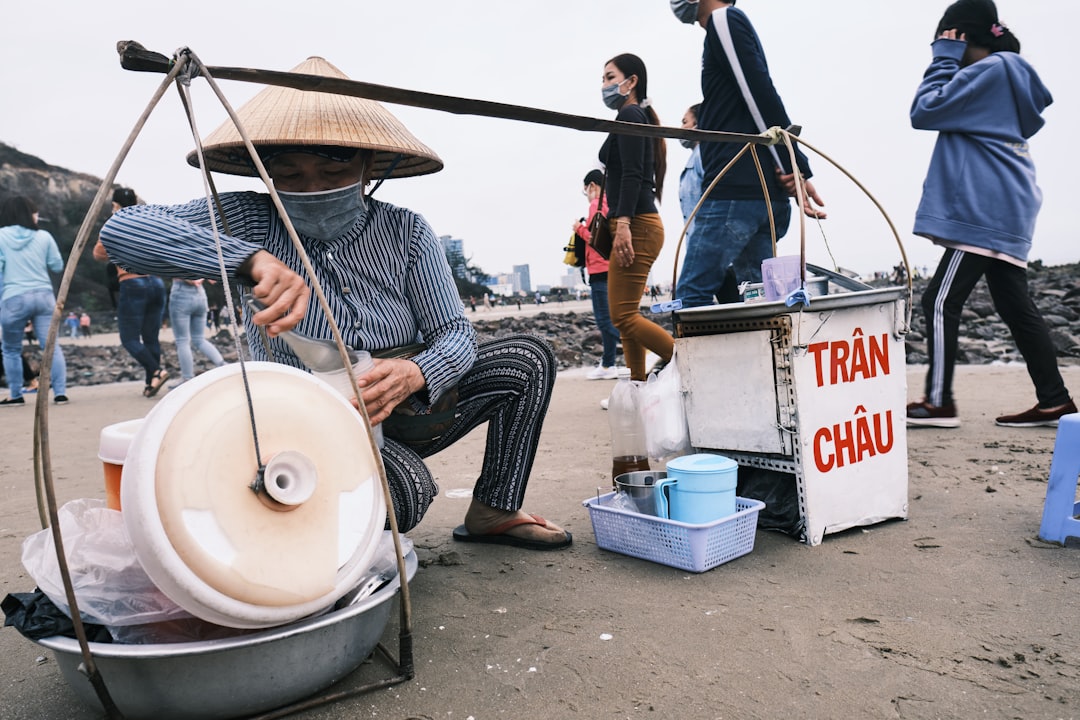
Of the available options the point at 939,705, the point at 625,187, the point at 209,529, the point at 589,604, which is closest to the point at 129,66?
the point at 209,529

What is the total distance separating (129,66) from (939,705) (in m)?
1.93

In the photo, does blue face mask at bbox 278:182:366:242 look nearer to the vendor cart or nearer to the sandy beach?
the sandy beach

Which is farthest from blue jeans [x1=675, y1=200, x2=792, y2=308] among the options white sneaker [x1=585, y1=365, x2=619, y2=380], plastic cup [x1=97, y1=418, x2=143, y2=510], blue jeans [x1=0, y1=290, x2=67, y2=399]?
blue jeans [x1=0, y1=290, x2=67, y2=399]

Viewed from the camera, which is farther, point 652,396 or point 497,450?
point 652,396

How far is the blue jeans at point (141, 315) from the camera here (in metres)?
6.69

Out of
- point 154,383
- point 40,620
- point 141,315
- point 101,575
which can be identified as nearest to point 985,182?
point 101,575

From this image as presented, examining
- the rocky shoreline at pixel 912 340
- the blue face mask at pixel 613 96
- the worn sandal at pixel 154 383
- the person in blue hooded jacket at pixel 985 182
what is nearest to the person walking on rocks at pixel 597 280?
the rocky shoreline at pixel 912 340

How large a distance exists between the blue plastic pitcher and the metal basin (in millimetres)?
1064

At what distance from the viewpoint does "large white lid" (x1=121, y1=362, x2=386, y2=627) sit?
121 centimetres

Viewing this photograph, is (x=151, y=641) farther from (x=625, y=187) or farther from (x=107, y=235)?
(x=625, y=187)

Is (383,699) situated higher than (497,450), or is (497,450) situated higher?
(497,450)

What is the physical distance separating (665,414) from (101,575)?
178 cm

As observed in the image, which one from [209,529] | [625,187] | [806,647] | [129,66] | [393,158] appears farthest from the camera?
[625,187]

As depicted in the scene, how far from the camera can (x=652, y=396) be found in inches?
103
